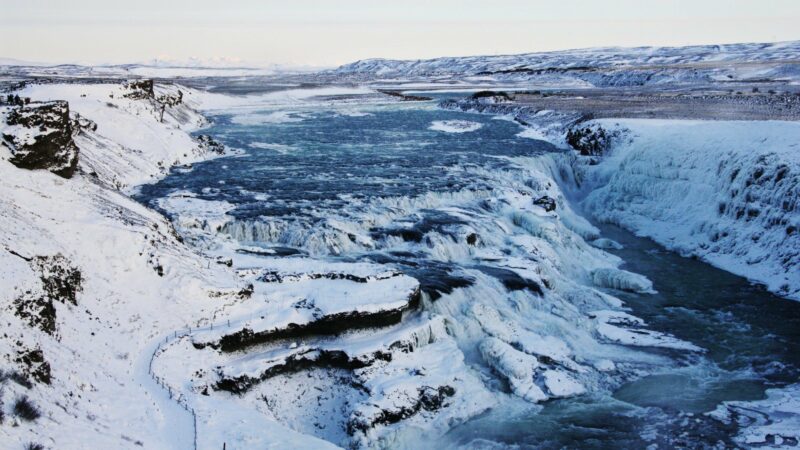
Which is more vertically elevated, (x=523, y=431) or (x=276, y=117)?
(x=276, y=117)

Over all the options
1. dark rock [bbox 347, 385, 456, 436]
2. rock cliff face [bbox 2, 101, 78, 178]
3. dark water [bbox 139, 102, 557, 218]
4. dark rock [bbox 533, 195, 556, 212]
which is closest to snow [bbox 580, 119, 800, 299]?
dark rock [bbox 533, 195, 556, 212]

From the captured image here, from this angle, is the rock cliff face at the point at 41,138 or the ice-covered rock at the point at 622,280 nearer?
the rock cliff face at the point at 41,138

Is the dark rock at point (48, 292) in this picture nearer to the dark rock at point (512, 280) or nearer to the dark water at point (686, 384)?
the dark water at point (686, 384)

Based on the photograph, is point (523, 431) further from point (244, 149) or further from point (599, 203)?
point (244, 149)

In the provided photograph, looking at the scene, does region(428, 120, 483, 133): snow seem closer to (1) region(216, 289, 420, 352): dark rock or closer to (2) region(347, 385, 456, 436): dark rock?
(1) region(216, 289, 420, 352): dark rock

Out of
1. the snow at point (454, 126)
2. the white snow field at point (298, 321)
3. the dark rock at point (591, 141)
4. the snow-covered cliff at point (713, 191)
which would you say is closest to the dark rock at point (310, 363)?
the white snow field at point (298, 321)

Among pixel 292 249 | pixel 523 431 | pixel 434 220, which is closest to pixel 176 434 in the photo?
pixel 523 431
